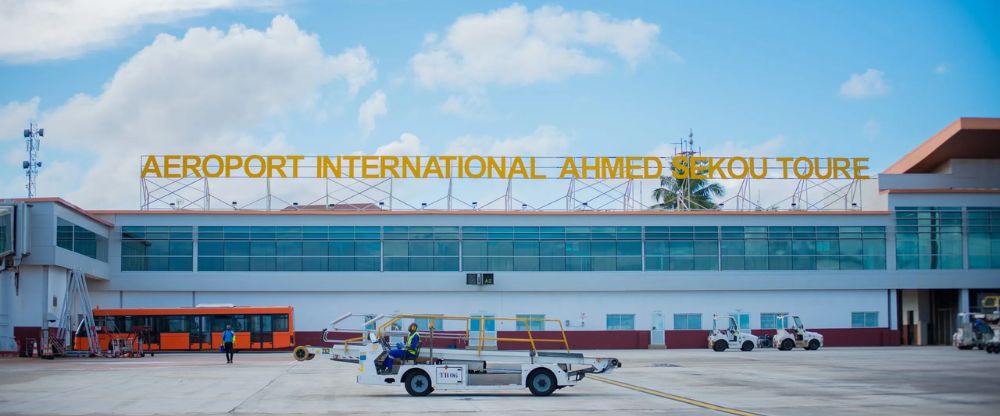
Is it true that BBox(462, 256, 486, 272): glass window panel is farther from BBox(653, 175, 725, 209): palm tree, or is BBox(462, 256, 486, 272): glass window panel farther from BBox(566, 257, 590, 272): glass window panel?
BBox(653, 175, 725, 209): palm tree

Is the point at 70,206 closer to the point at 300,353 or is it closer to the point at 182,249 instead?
the point at 182,249

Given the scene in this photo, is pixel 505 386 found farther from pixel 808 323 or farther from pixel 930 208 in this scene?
pixel 930 208

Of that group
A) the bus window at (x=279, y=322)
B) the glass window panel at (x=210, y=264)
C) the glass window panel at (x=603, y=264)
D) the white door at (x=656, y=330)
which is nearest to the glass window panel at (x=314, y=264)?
the glass window panel at (x=210, y=264)

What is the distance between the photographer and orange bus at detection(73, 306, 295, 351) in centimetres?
5591

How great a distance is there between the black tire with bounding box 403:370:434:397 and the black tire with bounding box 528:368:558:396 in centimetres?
257

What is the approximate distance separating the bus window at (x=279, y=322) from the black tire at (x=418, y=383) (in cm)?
3088

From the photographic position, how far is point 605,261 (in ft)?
210

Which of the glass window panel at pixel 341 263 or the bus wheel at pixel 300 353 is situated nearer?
the bus wheel at pixel 300 353

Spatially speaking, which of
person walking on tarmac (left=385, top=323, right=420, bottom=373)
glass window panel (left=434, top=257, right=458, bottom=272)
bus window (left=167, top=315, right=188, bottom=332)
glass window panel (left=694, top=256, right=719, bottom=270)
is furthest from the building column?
person walking on tarmac (left=385, top=323, right=420, bottom=373)

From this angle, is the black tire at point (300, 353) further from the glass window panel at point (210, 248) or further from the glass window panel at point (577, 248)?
the glass window panel at point (577, 248)

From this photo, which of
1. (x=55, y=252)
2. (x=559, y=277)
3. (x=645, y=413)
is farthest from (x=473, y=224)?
(x=645, y=413)

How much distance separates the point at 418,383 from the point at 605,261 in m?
37.8

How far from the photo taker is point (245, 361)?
152ft

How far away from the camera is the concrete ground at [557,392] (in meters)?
23.5
